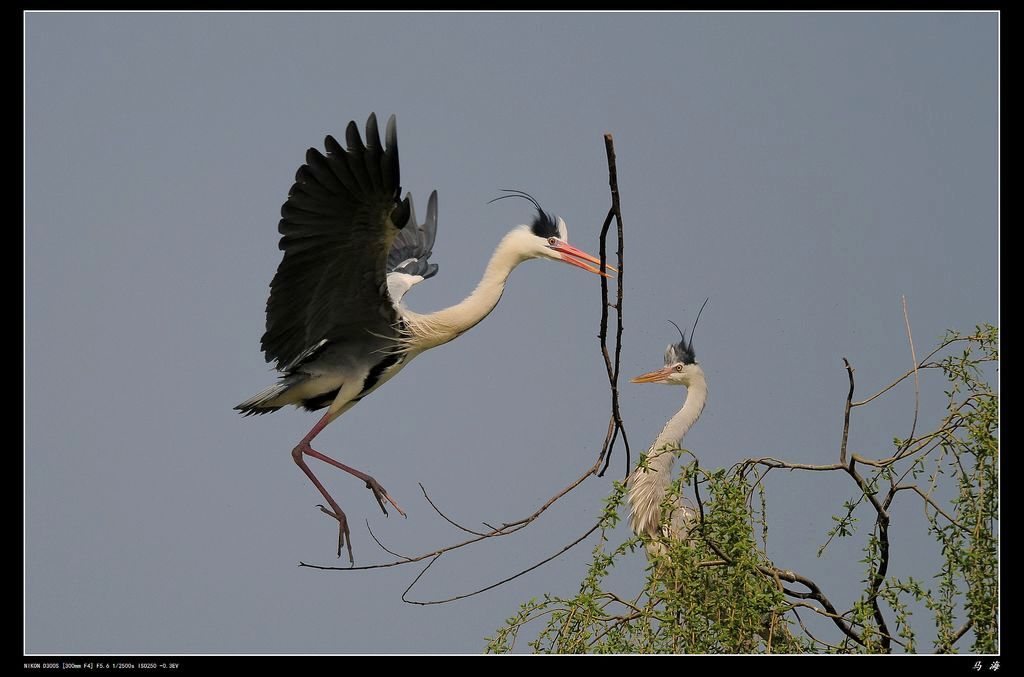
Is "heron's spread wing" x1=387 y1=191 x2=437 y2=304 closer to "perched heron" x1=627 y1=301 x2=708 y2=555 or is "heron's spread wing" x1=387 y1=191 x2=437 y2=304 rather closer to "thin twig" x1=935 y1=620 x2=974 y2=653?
"perched heron" x1=627 y1=301 x2=708 y2=555

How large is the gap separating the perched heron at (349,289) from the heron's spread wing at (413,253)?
17 cm

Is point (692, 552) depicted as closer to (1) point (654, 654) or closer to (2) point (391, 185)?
(1) point (654, 654)

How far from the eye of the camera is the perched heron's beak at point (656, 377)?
6.76 m

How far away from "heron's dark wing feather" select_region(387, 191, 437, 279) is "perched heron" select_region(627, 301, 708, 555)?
5.26 ft

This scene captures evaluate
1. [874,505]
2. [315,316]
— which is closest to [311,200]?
[315,316]

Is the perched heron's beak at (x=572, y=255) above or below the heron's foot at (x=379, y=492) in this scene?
above

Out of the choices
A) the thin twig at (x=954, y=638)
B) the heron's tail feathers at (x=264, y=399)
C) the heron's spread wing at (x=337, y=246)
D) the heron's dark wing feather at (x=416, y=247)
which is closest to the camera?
the thin twig at (x=954, y=638)

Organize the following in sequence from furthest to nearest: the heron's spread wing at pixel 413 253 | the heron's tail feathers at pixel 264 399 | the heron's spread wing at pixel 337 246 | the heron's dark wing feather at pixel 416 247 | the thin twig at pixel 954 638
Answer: the heron's dark wing feather at pixel 416 247 → the heron's spread wing at pixel 413 253 → the heron's tail feathers at pixel 264 399 → the heron's spread wing at pixel 337 246 → the thin twig at pixel 954 638

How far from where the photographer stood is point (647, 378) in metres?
6.84

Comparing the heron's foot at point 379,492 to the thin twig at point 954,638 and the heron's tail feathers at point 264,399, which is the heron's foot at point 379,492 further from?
the thin twig at point 954,638

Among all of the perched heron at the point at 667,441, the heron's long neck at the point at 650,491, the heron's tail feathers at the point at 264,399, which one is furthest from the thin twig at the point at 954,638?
the heron's tail feathers at the point at 264,399

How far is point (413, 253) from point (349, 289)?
1.42m

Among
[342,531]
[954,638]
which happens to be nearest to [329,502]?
[342,531]

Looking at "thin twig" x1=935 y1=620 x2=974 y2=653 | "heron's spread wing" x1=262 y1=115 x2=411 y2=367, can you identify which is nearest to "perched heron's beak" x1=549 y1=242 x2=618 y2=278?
"heron's spread wing" x1=262 y1=115 x2=411 y2=367
